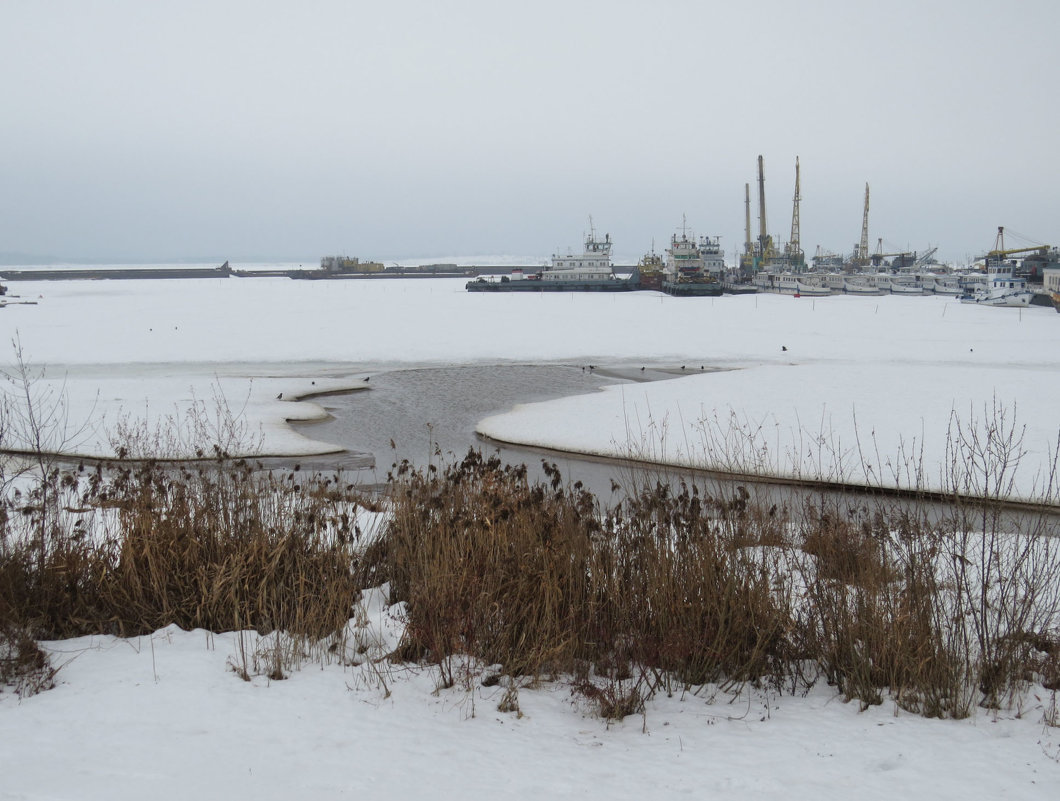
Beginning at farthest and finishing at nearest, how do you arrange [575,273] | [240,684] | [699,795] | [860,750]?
[575,273] < [240,684] < [860,750] < [699,795]

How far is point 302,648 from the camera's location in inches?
174

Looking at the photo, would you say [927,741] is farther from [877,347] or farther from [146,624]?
[877,347]

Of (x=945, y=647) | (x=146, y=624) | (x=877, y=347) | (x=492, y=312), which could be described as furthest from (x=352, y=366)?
(x=492, y=312)

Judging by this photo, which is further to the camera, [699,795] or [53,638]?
[53,638]

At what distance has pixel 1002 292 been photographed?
2100 inches

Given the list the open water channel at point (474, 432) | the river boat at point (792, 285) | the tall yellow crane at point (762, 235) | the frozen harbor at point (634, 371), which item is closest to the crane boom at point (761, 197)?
the tall yellow crane at point (762, 235)

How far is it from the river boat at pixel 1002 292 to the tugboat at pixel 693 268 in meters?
17.3

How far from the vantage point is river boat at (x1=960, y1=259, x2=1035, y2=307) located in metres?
51.8

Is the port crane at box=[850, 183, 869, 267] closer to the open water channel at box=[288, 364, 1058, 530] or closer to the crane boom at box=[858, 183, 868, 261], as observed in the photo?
the crane boom at box=[858, 183, 868, 261]

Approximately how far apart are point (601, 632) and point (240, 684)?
71.6 inches

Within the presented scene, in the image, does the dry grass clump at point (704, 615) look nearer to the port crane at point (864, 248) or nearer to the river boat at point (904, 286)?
the river boat at point (904, 286)

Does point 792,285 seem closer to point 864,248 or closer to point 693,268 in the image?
point 693,268

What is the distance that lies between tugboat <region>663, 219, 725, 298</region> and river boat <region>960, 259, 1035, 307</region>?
17.3m

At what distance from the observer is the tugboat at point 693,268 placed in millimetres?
63688
